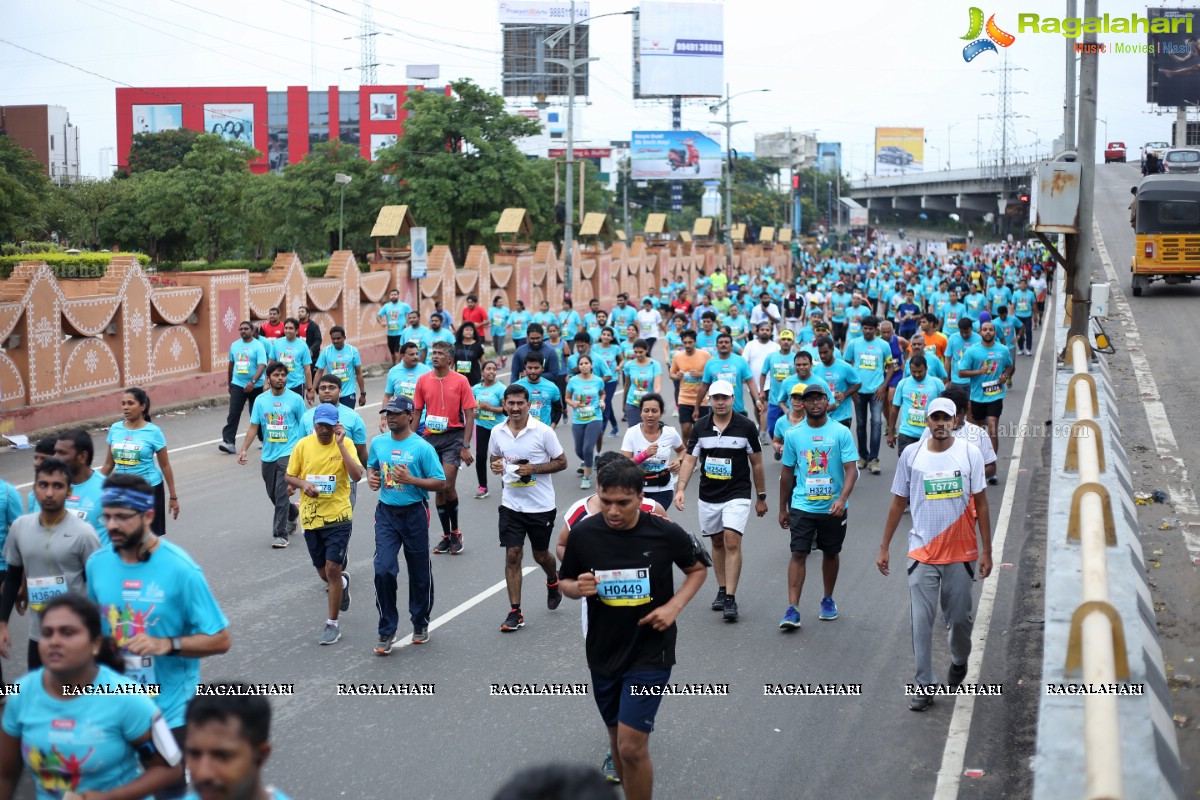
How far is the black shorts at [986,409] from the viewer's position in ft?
49.6

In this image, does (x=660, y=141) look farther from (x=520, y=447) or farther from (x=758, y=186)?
(x=520, y=447)

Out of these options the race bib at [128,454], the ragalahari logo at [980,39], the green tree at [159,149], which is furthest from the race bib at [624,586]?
the green tree at [159,149]

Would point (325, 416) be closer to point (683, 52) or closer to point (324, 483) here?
point (324, 483)

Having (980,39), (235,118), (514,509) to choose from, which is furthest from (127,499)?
(235,118)

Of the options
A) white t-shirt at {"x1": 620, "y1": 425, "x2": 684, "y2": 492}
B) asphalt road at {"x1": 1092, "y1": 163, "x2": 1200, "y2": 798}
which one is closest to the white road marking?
asphalt road at {"x1": 1092, "y1": 163, "x2": 1200, "y2": 798}

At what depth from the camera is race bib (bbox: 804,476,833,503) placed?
9.30 meters

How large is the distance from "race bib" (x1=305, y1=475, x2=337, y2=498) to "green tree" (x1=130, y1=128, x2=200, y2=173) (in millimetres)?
75176

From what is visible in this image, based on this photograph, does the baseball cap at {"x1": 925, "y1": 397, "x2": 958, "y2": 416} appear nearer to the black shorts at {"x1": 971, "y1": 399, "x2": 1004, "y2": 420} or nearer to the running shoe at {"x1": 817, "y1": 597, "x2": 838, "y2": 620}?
the running shoe at {"x1": 817, "y1": 597, "x2": 838, "y2": 620}

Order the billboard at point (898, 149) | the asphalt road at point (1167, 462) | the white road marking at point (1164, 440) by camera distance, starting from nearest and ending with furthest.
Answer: the asphalt road at point (1167, 462) → the white road marking at point (1164, 440) → the billboard at point (898, 149)

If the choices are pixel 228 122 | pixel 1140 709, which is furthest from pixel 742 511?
pixel 228 122

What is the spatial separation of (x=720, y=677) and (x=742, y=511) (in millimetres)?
1690

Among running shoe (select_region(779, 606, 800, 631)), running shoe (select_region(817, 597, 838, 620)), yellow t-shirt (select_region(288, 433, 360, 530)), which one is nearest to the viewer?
→ yellow t-shirt (select_region(288, 433, 360, 530))

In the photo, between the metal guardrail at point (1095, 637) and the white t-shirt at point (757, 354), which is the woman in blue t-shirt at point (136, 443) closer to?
the metal guardrail at point (1095, 637)

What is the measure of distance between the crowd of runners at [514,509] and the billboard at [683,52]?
76.0 meters
